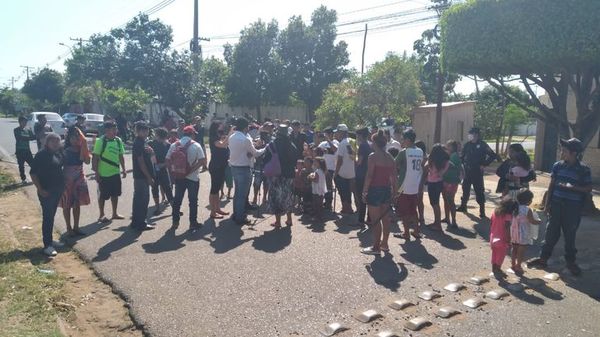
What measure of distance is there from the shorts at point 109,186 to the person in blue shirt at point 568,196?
6.69 metres

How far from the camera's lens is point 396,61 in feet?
67.9

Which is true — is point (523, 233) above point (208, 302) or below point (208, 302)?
above

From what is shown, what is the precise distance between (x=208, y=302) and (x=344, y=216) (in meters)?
4.79

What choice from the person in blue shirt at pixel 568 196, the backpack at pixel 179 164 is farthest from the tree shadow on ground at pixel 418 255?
the backpack at pixel 179 164

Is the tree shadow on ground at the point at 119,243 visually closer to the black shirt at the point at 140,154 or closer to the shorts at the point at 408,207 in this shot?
the black shirt at the point at 140,154

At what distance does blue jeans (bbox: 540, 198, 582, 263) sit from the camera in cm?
642

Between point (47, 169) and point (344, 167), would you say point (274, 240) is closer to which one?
point (344, 167)

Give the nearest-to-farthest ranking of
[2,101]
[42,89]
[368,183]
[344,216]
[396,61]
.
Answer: [368,183] < [344,216] < [396,61] < [42,89] < [2,101]

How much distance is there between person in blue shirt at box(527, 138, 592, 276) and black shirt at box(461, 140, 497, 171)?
3031 mm

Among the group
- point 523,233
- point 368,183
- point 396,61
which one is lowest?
point 523,233

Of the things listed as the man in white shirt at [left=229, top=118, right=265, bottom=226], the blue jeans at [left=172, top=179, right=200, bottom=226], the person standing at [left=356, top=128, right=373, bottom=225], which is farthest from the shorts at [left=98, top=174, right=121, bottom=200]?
the person standing at [left=356, top=128, right=373, bottom=225]

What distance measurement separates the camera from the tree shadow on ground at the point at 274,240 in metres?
7.16

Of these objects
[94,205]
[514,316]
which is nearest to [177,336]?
[514,316]

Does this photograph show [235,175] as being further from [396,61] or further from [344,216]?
[396,61]
